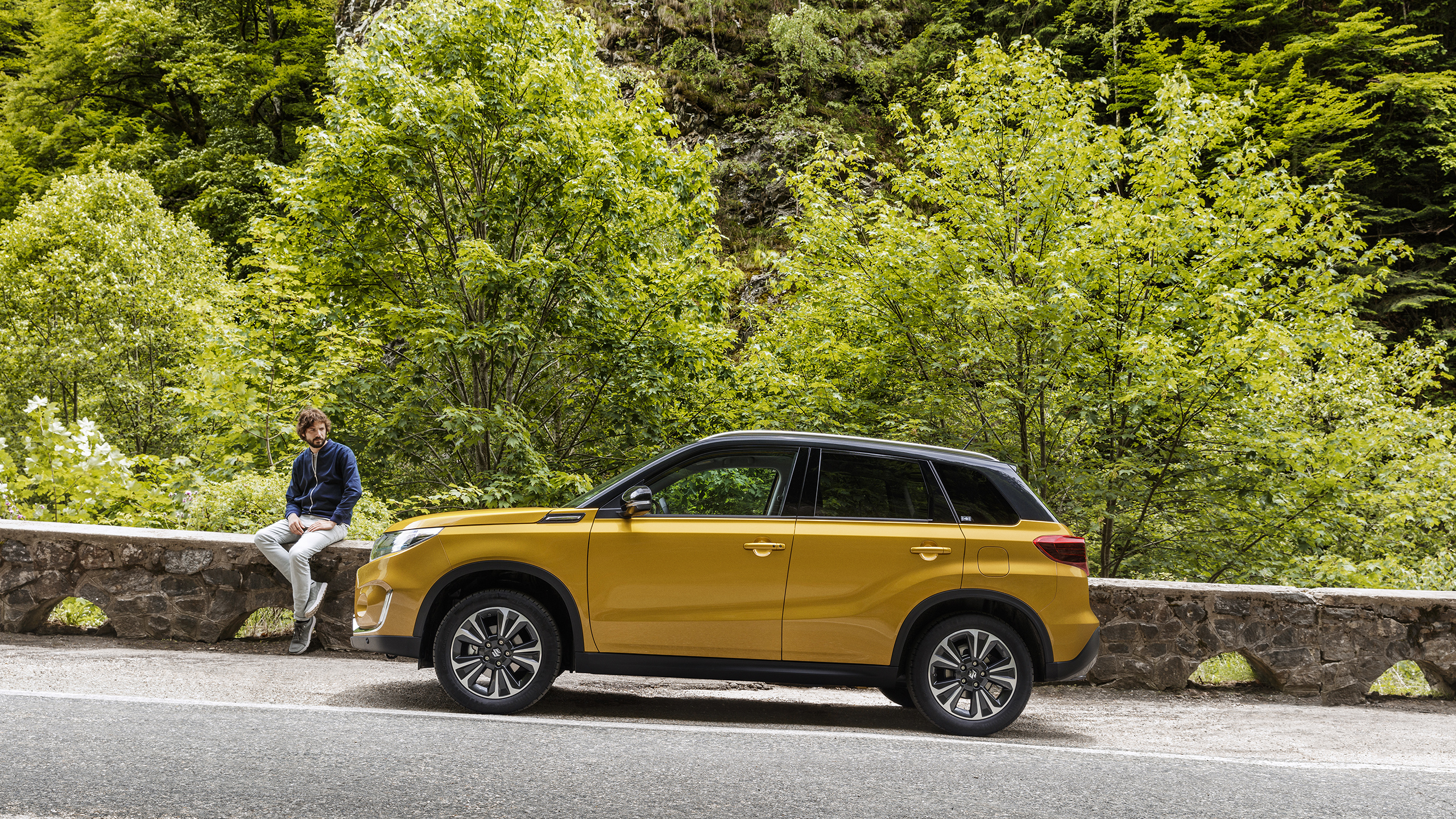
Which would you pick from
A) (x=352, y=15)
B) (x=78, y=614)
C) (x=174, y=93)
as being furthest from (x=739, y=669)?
(x=174, y=93)

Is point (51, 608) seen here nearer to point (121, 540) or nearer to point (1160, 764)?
point (121, 540)

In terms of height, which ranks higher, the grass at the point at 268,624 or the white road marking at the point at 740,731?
the grass at the point at 268,624

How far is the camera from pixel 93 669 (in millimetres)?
6137

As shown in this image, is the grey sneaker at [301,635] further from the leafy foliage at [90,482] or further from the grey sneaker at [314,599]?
the leafy foliage at [90,482]

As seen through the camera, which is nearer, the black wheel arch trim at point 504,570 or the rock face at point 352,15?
the black wheel arch trim at point 504,570

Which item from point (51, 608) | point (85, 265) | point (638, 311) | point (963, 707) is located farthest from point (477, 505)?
point (85, 265)

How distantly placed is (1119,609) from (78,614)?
27.5 ft

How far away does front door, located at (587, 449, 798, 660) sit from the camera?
17.7 ft

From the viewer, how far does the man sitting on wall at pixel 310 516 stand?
6.64 m

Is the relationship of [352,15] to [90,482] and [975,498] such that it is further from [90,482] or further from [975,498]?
[975,498]

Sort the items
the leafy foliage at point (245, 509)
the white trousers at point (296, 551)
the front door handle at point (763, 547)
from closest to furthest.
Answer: the front door handle at point (763, 547), the white trousers at point (296, 551), the leafy foliage at point (245, 509)

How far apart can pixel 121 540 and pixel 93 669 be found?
1.17 metres

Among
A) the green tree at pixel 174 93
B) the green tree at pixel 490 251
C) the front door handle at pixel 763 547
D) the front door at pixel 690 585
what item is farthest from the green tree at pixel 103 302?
the front door handle at pixel 763 547

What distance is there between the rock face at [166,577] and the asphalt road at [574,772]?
5.13 feet
